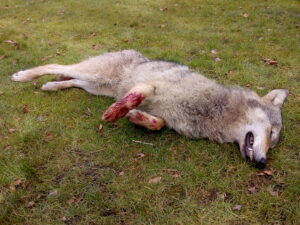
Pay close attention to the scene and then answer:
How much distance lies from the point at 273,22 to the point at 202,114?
6637 mm

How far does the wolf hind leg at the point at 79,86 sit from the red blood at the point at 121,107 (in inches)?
54.4

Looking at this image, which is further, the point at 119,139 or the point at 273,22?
the point at 273,22

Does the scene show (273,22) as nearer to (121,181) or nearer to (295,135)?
(295,135)

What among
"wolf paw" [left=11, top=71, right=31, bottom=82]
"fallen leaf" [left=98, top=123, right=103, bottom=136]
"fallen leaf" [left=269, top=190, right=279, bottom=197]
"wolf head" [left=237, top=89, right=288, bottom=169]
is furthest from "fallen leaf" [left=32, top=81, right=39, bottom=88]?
"fallen leaf" [left=269, top=190, right=279, bottom=197]

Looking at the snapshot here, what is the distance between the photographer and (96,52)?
758 cm

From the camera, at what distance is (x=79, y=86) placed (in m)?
5.55

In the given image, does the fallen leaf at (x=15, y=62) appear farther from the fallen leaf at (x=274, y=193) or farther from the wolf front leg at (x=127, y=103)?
the fallen leaf at (x=274, y=193)

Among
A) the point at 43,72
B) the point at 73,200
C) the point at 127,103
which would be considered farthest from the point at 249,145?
the point at 43,72

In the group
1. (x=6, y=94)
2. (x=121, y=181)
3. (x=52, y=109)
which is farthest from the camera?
(x=6, y=94)

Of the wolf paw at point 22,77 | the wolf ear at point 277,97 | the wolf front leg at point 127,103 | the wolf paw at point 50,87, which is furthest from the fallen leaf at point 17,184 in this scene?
the wolf ear at point 277,97

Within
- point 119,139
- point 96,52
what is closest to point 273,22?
point 96,52

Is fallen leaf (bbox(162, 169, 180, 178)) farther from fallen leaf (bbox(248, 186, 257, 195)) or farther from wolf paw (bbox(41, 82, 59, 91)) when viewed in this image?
wolf paw (bbox(41, 82, 59, 91))

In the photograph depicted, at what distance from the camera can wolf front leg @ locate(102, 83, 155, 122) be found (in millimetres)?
3756

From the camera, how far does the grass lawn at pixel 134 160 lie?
3.09 m
